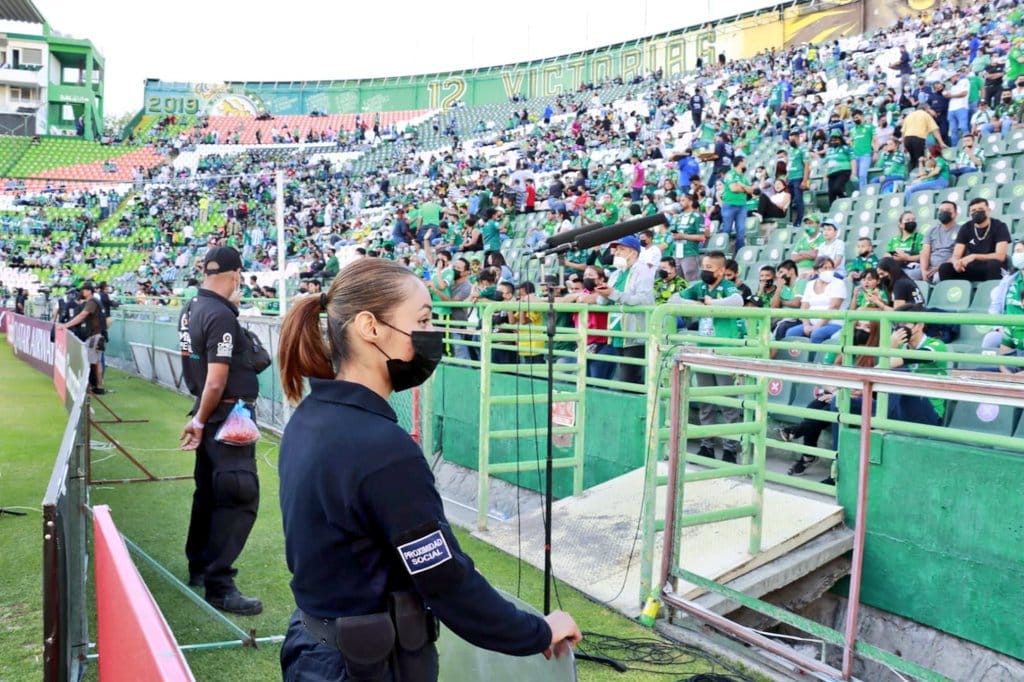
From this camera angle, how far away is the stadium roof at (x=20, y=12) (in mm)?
57531

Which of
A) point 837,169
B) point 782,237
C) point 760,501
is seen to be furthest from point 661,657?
point 837,169

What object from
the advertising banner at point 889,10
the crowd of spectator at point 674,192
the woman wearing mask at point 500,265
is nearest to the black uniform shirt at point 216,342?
the crowd of spectator at point 674,192

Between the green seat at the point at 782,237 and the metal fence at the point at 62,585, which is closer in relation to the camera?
the metal fence at the point at 62,585

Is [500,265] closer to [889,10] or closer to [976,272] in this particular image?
[976,272]

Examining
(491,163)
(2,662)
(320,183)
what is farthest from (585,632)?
(320,183)

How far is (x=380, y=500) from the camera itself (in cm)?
162

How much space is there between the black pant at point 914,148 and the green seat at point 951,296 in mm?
4435

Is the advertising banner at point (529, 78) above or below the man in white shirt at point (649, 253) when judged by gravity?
above

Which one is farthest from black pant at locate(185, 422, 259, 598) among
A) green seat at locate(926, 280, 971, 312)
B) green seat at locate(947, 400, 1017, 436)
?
green seat at locate(926, 280, 971, 312)

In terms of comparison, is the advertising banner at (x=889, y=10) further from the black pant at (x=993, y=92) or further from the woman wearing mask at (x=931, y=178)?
the woman wearing mask at (x=931, y=178)

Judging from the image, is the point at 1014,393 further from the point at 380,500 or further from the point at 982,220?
the point at 982,220

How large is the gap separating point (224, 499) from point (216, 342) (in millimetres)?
787

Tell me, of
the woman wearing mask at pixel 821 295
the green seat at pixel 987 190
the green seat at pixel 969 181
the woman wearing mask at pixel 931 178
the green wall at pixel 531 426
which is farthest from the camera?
the woman wearing mask at pixel 931 178

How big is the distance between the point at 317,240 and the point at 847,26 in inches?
957
